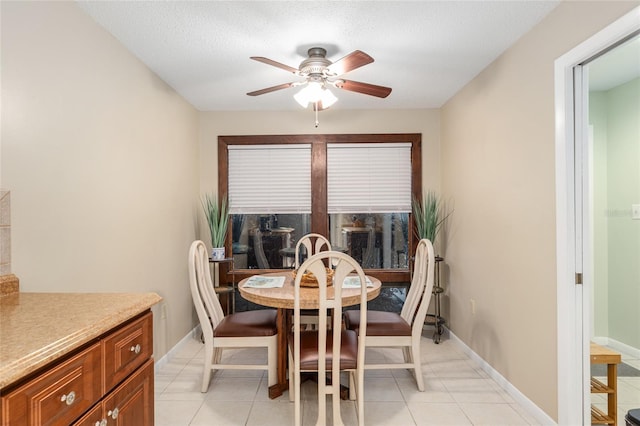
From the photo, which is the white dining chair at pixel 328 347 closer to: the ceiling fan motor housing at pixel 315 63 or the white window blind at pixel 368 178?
the ceiling fan motor housing at pixel 315 63

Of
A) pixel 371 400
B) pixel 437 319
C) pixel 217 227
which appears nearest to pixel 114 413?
pixel 371 400

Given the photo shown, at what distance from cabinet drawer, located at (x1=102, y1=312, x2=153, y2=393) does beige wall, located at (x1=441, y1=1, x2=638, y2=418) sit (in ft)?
7.20

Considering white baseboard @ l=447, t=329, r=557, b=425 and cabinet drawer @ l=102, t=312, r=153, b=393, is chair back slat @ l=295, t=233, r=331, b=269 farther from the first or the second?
cabinet drawer @ l=102, t=312, r=153, b=393

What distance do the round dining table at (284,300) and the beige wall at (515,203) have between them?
0.99 m

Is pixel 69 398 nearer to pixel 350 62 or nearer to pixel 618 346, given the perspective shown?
pixel 350 62

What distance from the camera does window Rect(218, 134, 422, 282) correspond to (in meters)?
4.26

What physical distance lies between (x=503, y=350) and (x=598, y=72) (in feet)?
6.52

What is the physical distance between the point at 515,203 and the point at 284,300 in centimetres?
174

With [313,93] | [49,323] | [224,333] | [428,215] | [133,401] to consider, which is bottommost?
[224,333]

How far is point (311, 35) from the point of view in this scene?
8.11ft

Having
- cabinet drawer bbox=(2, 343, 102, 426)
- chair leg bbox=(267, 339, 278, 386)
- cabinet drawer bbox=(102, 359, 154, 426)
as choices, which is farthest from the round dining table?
cabinet drawer bbox=(2, 343, 102, 426)

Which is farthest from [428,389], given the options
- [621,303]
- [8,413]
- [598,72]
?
[8,413]

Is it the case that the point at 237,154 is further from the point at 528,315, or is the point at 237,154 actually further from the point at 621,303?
the point at 621,303

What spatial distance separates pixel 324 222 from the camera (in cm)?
427
